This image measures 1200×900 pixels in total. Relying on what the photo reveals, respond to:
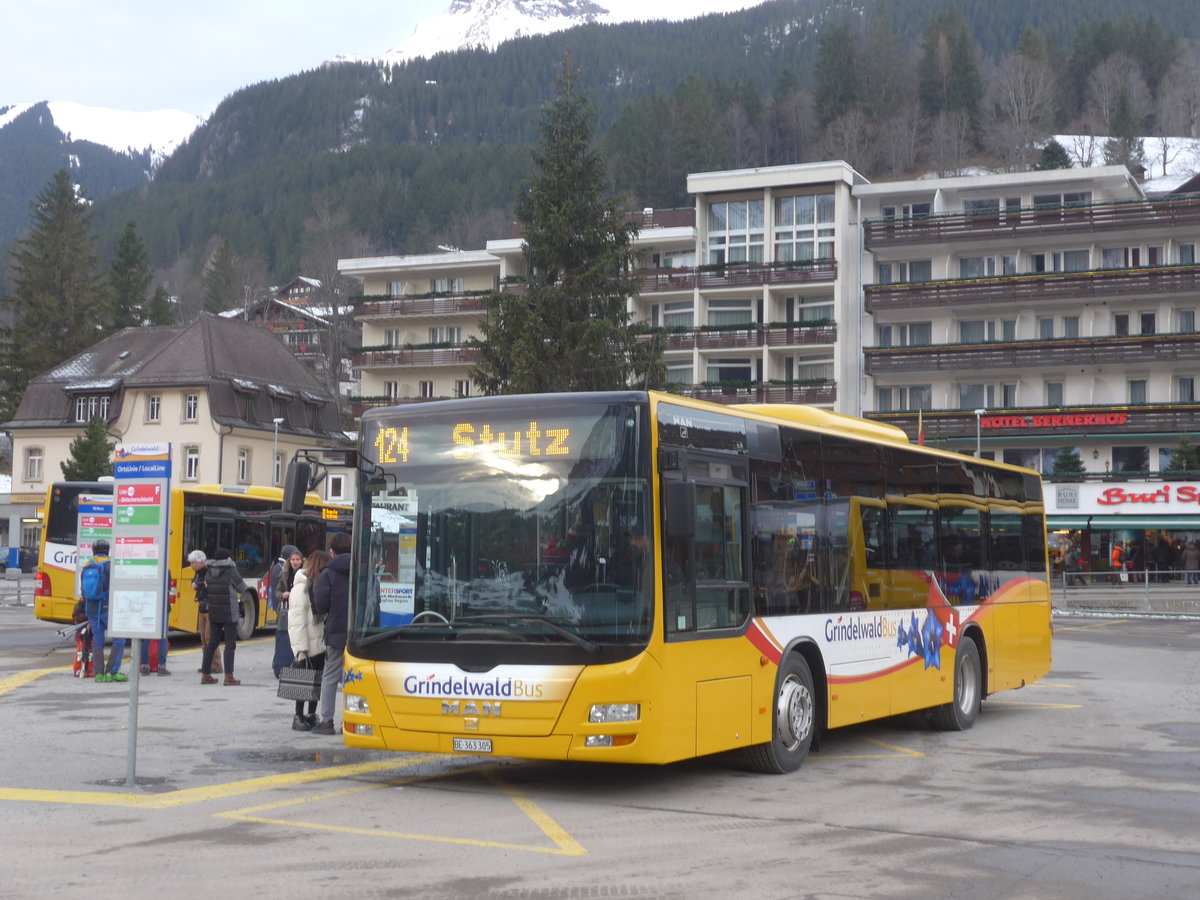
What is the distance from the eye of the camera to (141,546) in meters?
10.8

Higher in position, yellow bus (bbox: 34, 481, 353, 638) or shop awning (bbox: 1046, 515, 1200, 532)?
shop awning (bbox: 1046, 515, 1200, 532)

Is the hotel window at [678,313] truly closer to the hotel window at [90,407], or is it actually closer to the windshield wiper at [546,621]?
the hotel window at [90,407]

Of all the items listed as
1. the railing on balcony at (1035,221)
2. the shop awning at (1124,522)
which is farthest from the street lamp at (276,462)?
the shop awning at (1124,522)

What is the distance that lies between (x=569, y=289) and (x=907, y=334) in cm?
2763

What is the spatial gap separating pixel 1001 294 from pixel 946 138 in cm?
6756

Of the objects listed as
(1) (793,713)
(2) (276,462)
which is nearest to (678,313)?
(2) (276,462)

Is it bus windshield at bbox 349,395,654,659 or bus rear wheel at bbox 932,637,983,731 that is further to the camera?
bus rear wheel at bbox 932,637,983,731

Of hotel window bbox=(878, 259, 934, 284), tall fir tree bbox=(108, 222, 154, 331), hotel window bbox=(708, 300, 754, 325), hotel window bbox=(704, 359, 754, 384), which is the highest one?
tall fir tree bbox=(108, 222, 154, 331)

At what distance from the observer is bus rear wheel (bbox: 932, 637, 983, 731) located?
1484 centimetres

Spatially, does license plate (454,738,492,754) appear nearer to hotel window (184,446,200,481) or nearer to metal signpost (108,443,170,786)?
metal signpost (108,443,170,786)

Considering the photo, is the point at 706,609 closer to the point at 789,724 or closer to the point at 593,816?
the point at 789,724

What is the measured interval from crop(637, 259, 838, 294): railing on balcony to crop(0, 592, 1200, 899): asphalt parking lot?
56.0m

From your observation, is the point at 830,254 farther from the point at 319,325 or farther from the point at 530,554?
the point at 530,554

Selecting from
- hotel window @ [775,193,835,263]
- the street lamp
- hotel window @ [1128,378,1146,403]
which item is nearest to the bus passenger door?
hotel window @ [1128,378,1146,403]
